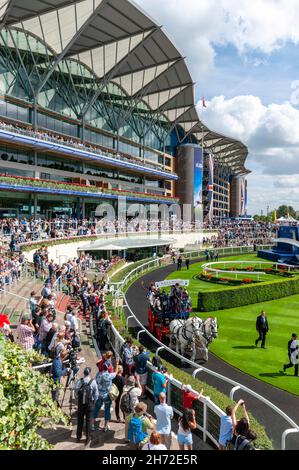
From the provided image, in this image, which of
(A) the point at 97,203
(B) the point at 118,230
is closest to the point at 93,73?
(A) the point at 97,203

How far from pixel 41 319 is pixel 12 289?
283 inches

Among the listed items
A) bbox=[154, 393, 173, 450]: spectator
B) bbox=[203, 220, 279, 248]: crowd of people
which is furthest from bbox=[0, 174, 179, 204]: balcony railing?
bbox=[154, 393, 173, 450]: spectator

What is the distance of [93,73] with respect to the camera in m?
48.7

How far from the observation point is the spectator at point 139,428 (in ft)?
20.7

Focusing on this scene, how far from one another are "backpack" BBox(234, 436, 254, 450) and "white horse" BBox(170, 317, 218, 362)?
6.46 m

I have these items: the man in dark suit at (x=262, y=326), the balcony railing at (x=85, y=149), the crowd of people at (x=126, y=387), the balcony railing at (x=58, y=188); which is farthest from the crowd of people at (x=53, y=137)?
the man in dark suit at (x=262, y=326)

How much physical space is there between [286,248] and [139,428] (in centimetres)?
4087

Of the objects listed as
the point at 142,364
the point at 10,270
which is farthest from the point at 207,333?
the point at 10,270

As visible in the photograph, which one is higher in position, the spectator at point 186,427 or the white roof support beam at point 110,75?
the white roof support beam at point 110,75

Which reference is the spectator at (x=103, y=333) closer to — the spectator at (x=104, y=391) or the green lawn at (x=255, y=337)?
the green lawn at (x=255, y=337)

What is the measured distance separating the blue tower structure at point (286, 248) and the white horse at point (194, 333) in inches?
1176

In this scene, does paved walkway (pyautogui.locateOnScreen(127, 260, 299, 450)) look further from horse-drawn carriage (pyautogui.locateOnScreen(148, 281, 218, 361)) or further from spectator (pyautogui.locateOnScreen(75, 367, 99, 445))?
spectator (pyautogui.locateOnScreen(75, 367, 99, 445))

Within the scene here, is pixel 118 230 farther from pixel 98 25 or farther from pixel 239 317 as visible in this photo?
pixel 239 317

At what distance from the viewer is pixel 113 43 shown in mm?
42438
